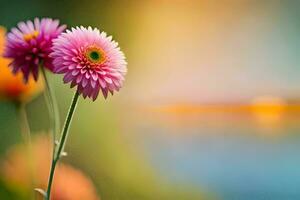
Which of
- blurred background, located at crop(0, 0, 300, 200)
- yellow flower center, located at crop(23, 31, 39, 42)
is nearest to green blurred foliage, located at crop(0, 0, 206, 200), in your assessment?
blurred background, located at crop(0, 0, 300, 200)

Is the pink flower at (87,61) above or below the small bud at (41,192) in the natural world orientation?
above

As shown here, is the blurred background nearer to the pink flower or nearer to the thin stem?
the thin stem

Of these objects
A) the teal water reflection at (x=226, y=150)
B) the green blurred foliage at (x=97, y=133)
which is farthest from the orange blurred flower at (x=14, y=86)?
the teal water reflection at (x=226, y=150)

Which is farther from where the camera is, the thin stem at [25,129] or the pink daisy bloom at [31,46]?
the thin stem at [25,129]

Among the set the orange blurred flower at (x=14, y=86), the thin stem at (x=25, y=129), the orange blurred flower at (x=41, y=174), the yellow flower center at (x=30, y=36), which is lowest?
the orange blurred flower at (x=41, y=174)

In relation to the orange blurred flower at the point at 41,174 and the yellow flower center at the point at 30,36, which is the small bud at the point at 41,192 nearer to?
the orange blurred flower at the point at 41,174

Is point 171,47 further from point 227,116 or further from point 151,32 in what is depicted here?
point 227,116
